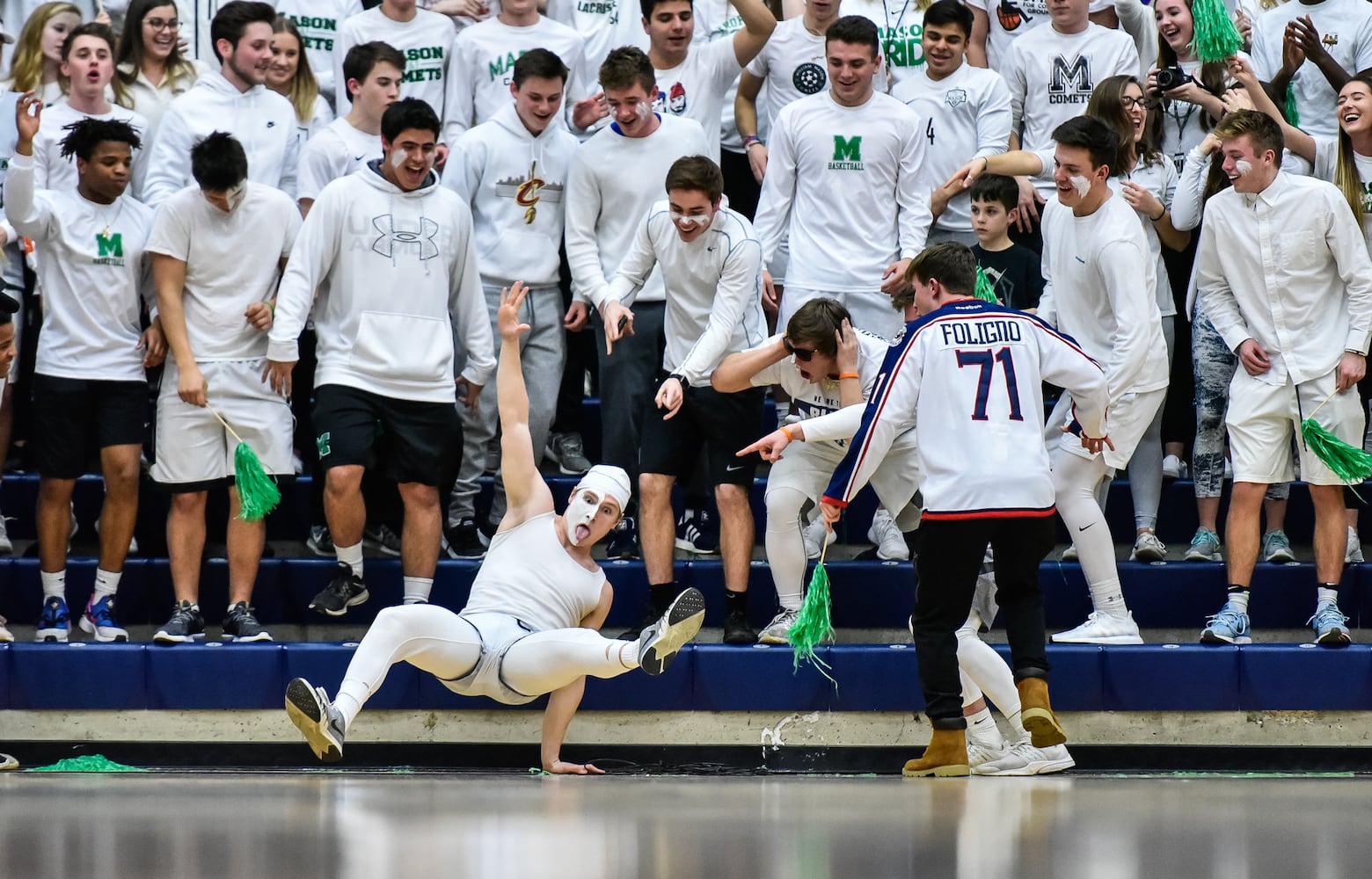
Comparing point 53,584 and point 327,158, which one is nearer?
point 53,584

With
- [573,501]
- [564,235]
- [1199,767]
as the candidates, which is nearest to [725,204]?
[564,235]

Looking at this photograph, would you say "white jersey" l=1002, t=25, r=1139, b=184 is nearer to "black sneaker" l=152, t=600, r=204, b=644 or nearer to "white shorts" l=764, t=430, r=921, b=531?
"white shorts" l=764, t=430, r=921, b=531

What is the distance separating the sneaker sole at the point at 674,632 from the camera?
195 inches

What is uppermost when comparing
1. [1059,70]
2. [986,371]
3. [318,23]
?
[318,23]

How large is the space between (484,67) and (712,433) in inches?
88.7

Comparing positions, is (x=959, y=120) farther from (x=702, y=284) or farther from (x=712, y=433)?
(x=712, y=433)

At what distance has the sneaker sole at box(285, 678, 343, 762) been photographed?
475 cm

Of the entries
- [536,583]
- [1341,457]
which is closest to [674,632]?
[536,583]

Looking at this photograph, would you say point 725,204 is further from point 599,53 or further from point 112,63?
point 112,63

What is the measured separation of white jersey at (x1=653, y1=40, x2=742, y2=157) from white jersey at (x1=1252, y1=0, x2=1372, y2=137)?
2363mm

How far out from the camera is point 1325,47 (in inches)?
283

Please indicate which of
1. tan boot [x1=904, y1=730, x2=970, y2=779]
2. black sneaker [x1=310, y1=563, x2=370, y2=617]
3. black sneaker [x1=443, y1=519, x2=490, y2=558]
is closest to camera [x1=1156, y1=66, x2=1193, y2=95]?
tan boot [x1=904, y1=730, x2=970, y2=779]

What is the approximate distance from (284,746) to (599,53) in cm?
374

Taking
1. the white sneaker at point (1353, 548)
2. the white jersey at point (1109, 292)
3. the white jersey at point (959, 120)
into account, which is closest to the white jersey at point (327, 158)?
the white jersey at point (959, 120)
